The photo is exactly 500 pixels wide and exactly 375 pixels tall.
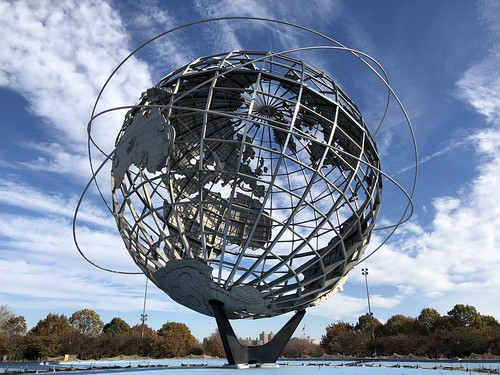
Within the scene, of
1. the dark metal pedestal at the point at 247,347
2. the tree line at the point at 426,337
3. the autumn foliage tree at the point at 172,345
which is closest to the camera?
the dark metal pedestal at the point at 247,347

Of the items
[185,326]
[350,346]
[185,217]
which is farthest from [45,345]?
[350,346]

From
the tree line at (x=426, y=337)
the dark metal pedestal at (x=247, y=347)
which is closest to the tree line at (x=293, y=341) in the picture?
the tree line at (x=426, y=337)

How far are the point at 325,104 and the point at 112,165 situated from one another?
12276 millimetres

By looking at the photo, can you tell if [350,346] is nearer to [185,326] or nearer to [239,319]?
[185,326]

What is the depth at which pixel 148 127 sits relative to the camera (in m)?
19.0

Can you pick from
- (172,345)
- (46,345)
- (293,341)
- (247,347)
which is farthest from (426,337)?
(46,345)

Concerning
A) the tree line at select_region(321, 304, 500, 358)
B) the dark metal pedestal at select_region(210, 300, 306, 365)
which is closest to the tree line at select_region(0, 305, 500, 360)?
the tree line at select_region(321, 304, 500, 358)

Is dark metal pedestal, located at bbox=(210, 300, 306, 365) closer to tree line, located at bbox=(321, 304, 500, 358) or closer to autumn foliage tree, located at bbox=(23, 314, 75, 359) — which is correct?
tree line, located at bbox=(321, 304, 500, 358)

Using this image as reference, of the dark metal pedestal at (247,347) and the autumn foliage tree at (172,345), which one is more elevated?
the dark metal pedestal at (247,347)

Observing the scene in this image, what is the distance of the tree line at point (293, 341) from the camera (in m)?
49.4

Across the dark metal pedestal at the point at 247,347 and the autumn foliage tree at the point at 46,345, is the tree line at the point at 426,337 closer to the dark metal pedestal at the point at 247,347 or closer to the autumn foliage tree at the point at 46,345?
the dark metal pedestal at the point at 247,347

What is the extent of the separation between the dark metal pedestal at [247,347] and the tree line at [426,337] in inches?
1371

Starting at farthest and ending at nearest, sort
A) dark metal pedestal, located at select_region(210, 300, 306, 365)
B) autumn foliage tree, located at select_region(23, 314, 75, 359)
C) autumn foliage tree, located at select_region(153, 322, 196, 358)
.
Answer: autumn foliage tree, located at select_region(153, 322, 196, 358), autumn foliage tree, located at select_region(23, 314, 75, 359), dark metal pedestal, located at select_region(210, 300, 306, 365)

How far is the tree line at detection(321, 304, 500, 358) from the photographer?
156 ft
